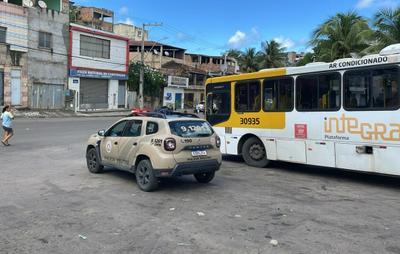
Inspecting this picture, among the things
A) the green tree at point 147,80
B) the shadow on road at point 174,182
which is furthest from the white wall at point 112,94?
the shadow on road at point 174,182

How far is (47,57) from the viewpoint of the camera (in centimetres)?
4172

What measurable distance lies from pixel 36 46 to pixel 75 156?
29.6 meters

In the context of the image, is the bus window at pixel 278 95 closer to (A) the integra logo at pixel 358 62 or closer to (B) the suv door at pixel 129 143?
(A) the integra logo at pixel 358 62

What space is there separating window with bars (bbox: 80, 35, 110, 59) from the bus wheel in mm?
35243

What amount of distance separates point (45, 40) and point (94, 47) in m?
5.87

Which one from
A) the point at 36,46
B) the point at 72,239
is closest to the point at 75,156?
the point at 72,239

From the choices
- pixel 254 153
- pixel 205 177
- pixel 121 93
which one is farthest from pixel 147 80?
pixel 205 177

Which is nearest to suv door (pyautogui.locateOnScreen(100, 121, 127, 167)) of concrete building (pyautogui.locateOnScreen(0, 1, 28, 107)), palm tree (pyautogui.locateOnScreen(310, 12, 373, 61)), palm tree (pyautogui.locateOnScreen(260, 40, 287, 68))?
palm tree (pyautogui.locateOnScreen(310, 12, 373, 61))

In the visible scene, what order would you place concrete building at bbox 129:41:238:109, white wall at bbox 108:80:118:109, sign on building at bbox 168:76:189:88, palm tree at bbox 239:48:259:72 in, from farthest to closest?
1. palm tree at bbox 239:48:259:72
2. concrete building at bbox 129:41:238:109
3. sign on building at bbox 168:76:189:88
4. white wall at bbox 108:80:118:109

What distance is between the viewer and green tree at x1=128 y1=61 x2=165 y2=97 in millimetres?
52812

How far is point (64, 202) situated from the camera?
7.92m

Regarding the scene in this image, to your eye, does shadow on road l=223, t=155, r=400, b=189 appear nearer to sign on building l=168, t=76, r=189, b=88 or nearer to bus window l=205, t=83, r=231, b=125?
bus window l=205, t=83, r=231, b=125

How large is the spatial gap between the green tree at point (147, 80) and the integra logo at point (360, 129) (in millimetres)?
43351

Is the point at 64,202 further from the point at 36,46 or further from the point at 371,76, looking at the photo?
the point at 36,46
